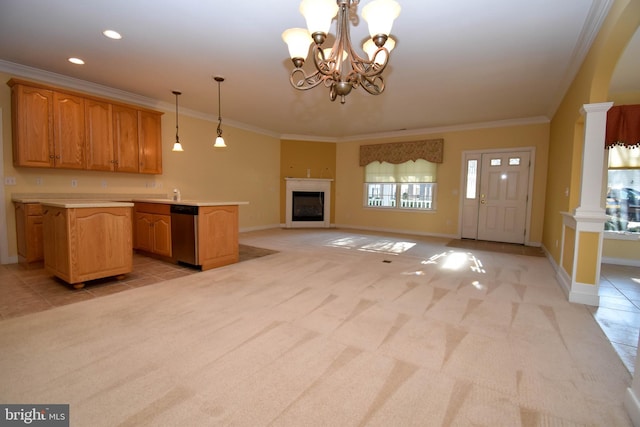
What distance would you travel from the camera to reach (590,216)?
292 cm

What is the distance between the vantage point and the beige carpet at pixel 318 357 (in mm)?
1480

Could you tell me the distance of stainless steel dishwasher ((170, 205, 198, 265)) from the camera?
3908 mm

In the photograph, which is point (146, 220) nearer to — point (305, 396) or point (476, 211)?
point (305, 396)

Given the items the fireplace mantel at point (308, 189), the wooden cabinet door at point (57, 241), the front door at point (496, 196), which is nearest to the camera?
the wooden cabinet door at point (57, 241)

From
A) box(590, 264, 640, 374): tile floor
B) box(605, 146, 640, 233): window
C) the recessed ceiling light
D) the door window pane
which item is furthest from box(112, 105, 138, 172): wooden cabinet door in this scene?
box(605, 146, 640, 233): window

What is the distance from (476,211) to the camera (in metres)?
6.78

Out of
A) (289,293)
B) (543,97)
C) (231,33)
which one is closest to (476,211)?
(543,97)

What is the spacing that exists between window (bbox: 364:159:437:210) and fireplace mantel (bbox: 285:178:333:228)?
116cm

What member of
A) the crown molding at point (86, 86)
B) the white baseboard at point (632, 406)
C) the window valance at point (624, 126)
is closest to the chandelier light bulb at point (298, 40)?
the white baseboard at point (632, 406)

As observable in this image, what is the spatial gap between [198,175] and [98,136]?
1.99 m

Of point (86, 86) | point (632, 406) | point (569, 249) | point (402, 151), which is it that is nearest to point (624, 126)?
point (569, 249)

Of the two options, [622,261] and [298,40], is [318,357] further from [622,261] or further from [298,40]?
[622,261]

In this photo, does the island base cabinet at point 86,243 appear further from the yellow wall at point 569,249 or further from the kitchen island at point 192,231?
the yellow wall at point 569,249

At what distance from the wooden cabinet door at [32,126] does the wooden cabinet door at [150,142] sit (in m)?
1.19
